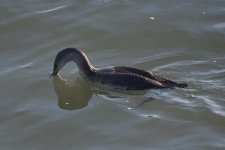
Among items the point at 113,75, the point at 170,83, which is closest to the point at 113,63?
the point at 113,75

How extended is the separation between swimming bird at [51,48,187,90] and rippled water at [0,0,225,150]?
0.42 ft

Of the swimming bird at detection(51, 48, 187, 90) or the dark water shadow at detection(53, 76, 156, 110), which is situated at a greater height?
the swimming bird at detection(51, 48, 187, 90)

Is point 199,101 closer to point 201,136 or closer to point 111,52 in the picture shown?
point 201,136

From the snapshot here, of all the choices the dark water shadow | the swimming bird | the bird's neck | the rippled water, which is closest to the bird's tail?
the swimming bird

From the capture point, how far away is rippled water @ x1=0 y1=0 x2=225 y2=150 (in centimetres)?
1011

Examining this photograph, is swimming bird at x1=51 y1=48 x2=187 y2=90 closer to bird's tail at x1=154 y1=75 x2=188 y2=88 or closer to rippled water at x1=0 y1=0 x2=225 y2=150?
bird's tail at x1=154 y1=75 x2=188 y2=88

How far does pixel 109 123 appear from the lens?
10430mm

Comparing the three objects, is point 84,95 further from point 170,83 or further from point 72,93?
point 170,83

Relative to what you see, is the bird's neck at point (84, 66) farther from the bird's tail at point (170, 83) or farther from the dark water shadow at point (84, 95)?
the bird's tail at point (170, 83)

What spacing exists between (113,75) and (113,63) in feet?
2.89

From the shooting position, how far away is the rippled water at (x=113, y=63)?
1011 centimetres

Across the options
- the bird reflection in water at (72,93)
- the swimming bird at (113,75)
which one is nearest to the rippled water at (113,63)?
the bird reflection in water at (72,93)

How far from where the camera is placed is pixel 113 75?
441 inches

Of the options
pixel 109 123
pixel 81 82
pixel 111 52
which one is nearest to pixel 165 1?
pixel 111 52
